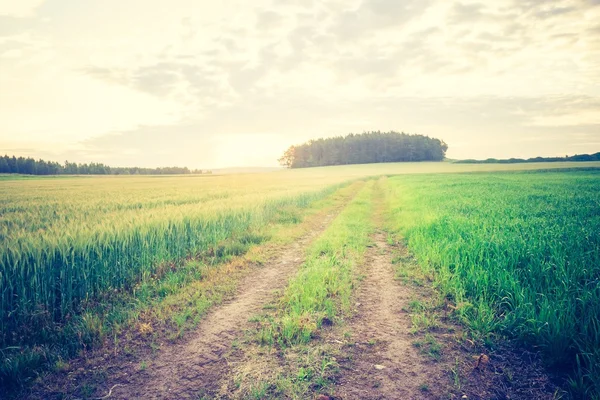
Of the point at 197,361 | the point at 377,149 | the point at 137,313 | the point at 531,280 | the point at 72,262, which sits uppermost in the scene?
the point at 377,149

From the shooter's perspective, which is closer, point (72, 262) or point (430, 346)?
point (430, 346)

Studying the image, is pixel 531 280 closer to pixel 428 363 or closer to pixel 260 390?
pixel 428 363

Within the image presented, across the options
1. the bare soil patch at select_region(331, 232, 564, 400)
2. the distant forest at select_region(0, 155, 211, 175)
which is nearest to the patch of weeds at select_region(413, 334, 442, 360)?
the bare soil patch at select_region(331, 232, 564, 400)

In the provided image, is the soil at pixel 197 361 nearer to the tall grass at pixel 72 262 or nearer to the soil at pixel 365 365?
the soil at pixel 365 365

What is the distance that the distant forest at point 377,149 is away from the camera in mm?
116438

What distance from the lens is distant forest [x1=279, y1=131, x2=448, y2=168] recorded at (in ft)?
382

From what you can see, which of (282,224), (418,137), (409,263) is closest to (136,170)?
(418,137)

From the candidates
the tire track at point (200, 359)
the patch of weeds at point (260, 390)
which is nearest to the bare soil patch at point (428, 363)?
the patch of weeds at point (260, 390)

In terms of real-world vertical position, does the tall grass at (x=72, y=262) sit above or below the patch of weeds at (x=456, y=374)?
above

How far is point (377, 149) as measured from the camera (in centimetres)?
11744

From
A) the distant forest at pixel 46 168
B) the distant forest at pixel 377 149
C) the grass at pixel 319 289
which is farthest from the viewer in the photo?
the distant forest at pixel 377 149

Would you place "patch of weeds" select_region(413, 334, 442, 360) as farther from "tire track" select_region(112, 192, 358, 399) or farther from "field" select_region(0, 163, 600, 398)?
"tire track" select_region(112, 192, 358, 399)

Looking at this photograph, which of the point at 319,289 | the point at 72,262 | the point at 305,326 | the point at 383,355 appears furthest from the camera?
the point at 319,289

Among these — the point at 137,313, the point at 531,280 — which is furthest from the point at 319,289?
the point at 531,280
